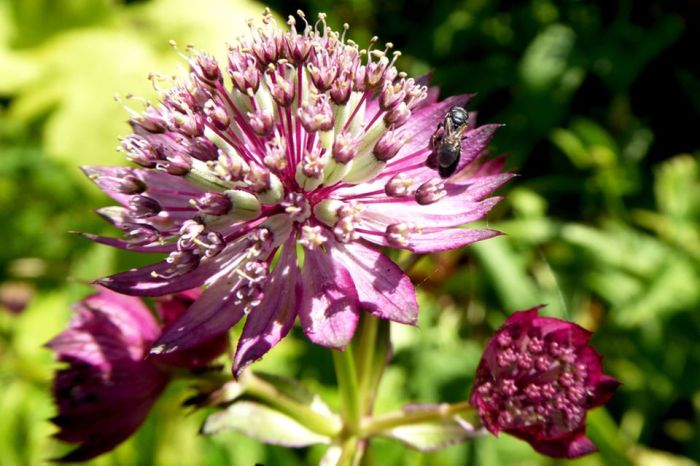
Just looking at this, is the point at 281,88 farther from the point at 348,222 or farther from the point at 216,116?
the point at 348,222

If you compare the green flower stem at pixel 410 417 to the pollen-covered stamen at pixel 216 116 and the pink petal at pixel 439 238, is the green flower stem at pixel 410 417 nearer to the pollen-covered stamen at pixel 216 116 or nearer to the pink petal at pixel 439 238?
the pink petal at pixel 439 238

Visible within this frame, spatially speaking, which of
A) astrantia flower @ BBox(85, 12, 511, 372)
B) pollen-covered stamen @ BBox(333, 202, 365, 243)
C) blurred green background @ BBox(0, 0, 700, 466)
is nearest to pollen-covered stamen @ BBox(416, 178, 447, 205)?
astrantia flower @ BBox(85, 12, 511, 372)

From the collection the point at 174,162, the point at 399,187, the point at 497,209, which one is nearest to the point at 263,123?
the point at 174,162

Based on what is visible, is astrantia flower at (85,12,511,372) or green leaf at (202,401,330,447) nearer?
astrantia flower at (85,12,511,372)

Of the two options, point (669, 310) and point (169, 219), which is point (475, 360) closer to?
point (669, 310)

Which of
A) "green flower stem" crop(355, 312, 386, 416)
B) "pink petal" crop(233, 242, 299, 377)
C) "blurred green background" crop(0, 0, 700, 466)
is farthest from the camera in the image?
"blurred green background" crop(0, 0, 700, 466)

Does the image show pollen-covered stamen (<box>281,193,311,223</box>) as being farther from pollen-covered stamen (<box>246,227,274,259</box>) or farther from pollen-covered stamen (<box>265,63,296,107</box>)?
pollen-covered stamen (<box>265,63,296,107</box>)

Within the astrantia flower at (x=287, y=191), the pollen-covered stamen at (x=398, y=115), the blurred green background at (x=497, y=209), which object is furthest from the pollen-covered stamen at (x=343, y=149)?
the blurred green background at (x=497, y=209)
